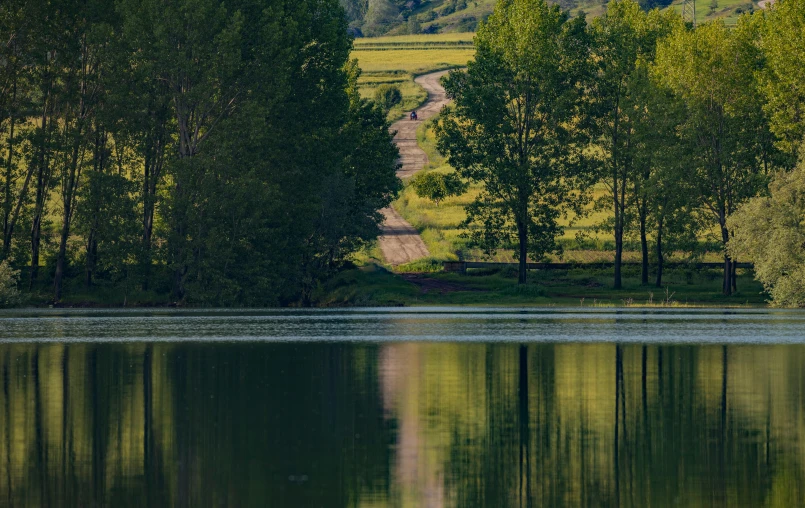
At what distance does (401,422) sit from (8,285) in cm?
5697

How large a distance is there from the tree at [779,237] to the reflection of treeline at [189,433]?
46.7m

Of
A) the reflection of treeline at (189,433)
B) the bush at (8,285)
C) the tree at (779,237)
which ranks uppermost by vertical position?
the tree at (779,237)

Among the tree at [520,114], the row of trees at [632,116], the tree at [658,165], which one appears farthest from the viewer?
the tree at [520,114]

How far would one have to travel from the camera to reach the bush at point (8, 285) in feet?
255

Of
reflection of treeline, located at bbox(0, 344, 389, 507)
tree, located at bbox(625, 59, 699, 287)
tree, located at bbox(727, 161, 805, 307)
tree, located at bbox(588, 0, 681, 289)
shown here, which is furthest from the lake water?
tree, located at bbox(588, 0, 681, 289)

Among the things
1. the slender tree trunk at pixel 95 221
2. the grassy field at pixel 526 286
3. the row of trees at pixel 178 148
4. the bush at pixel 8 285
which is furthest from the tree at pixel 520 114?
the bush at pixel 8 285

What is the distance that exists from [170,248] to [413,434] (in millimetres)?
56268

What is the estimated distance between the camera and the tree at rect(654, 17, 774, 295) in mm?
94625

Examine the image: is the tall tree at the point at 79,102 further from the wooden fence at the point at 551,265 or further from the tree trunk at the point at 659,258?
the tree trunk at the point at 659,258

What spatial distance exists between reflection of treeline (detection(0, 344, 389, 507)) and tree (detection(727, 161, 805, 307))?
4665cm

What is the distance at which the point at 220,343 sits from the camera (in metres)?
50.9

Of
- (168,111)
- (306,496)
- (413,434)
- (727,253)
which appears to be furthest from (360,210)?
(306,496)

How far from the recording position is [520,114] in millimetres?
102000

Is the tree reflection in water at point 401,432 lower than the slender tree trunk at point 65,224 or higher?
lower
